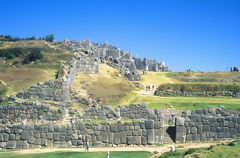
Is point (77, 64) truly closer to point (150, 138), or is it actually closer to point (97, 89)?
point (97, 89)

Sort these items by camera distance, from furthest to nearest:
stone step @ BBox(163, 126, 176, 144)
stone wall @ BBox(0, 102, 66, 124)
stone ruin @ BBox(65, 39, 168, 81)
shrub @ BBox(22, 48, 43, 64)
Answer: stone ruin @ BBox(65, 39, 168, 81)
shrub @ BBox(22, 48, 43, 64)
stone wall @ BBox(0, 102, 66, 124)
stone step @ BBox(163, 126, 176, 144)

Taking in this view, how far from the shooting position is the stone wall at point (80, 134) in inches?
866

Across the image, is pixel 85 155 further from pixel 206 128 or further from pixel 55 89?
pixel 55 89

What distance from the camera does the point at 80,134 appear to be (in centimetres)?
2245

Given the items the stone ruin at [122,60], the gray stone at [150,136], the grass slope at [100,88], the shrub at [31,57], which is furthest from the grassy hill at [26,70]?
the gray stone at [150,136]

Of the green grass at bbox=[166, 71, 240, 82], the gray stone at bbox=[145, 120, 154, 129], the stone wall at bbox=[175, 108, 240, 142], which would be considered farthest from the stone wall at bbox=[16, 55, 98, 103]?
the green grass at bbox=[166, 71, 240, 82]

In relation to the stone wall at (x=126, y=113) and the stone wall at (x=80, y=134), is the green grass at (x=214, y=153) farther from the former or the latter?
the stone wall at (x=126, y=113)

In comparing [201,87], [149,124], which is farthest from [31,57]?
[149,124]

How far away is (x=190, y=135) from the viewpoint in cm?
2208

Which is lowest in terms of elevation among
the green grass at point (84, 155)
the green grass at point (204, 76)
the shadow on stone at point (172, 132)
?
the green grass at point (84, 155)

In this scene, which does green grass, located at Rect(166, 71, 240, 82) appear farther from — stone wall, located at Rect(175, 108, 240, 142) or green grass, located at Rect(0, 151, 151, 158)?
green grass, located at Rect(0, 151, 151, 158)

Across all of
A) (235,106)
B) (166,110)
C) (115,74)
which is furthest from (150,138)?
(115,74)

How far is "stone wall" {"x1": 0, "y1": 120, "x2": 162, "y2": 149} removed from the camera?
22.0m

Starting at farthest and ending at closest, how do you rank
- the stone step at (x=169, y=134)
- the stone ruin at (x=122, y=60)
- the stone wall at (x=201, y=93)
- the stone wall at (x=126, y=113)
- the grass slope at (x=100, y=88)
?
the stone ruin at (x=122, y=60) < the stone wall at (x=201, y=93) < the grass slope at (x=100, y=88) < the stone wall at (x=126, y=113) < the stone step at (x=169, y=134)
